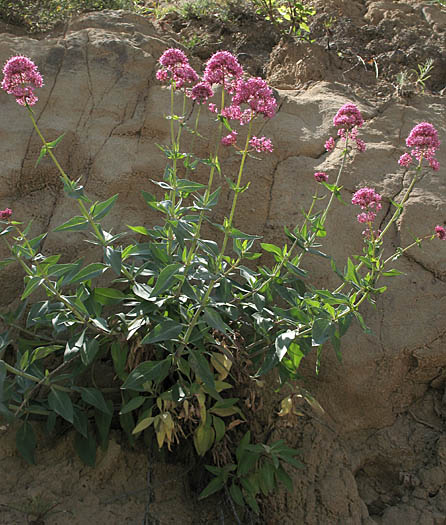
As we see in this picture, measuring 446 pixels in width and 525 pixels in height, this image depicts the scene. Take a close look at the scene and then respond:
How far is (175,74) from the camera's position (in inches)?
133

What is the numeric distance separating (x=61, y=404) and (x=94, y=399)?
182 millimetres

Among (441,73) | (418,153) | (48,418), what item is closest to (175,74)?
(418,153)

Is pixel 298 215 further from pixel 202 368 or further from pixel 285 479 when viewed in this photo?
pixel 285 479

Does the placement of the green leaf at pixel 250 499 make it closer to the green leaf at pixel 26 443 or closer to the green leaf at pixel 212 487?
the green leaf at pixel 212 487

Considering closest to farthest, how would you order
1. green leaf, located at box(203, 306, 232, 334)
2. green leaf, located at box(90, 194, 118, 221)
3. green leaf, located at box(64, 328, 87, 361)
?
1. green leaf, located at box(203, 306, 232, 334)
2. green leaf, located at box(64, 328, 87, 361)
3. green leaf, located at box(90, 194, 118, 221)

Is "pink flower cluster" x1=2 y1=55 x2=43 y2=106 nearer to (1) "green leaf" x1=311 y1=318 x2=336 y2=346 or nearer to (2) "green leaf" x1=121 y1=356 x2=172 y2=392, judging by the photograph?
(2) "green leaf" x1=121 y1=356 x2=172 y2=392

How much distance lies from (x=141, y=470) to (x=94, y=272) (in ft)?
3.79

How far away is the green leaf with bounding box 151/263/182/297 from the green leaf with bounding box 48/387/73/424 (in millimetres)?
714

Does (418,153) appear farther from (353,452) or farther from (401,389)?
(353,452)

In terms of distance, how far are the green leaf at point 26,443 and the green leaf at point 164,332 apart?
0.86 m

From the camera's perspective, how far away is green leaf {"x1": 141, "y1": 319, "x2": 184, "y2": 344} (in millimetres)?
2922

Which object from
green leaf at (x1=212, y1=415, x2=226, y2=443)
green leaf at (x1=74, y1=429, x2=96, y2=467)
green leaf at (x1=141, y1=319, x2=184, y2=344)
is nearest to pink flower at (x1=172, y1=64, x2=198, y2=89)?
green leaf at (x1=141, y1=319, x2=184, y2=344)

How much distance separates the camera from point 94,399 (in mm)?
3127

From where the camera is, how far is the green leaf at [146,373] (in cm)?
298
